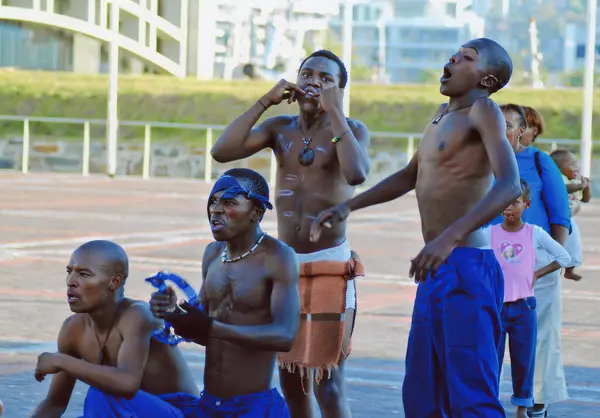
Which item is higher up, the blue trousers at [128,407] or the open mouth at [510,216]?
the open mouth at [510,216]

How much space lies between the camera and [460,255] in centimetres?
548

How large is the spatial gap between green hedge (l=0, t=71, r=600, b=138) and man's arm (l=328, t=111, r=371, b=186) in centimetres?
2855

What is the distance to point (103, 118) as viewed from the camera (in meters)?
36.1

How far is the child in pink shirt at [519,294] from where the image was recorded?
7.58 m

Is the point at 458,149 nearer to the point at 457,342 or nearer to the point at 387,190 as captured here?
the point at 387,190

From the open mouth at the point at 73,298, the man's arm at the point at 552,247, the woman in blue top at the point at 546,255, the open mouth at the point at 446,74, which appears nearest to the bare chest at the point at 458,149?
the open mouth at the point at 446,74

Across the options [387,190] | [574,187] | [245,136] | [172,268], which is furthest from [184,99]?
[387,190]

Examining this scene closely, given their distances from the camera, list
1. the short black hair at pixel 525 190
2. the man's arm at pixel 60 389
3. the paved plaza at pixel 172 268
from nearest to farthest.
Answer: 1. the man's arm at pixel 60 389
2. the short black hair at pixel 525 190
3. the paved plaza at pixel 172 268

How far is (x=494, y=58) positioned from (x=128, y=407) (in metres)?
1.95

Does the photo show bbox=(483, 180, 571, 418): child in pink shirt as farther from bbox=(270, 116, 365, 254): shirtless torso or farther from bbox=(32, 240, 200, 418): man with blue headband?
bbox=(32, 240, 200, 418): man with blue headband

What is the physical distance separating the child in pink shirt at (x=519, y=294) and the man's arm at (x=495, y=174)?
224 centimetres

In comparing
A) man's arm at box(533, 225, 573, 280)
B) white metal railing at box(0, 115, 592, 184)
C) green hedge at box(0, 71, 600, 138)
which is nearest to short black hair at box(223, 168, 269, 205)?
man's arm at box(533, 225, 573, 280)

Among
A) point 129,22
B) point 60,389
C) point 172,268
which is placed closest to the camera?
point 60,389

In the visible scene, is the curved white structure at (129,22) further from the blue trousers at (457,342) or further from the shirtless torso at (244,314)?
the blue trousers at (457,342)
